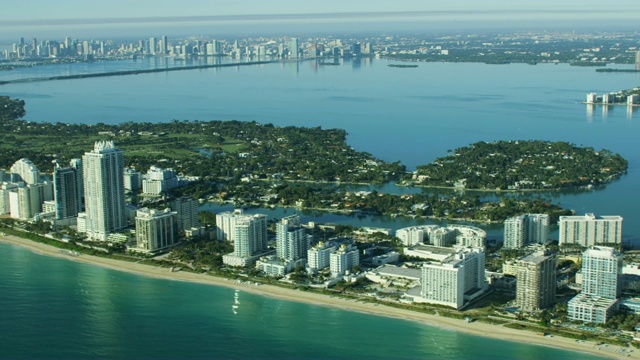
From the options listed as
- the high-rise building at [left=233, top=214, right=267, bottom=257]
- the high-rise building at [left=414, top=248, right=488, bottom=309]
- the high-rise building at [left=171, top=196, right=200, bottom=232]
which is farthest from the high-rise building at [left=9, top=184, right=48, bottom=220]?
the high-rise building at [left=414, top=248, right=488, bottom=309]

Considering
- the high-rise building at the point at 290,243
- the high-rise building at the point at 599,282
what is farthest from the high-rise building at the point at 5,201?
the high-rise building at the point at 599,282

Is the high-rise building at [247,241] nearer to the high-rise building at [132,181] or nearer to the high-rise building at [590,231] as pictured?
the high-rise building at [590,231]

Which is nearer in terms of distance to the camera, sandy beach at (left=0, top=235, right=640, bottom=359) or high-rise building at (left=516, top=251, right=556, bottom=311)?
sandy beach at (left=0, top=235, right=640, bottom=359)

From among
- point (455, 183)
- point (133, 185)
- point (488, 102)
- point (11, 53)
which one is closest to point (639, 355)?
point (455, 183)

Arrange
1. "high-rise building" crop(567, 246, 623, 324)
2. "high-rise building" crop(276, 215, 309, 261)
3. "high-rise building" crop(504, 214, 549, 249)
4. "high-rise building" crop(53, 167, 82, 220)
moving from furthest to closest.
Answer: "high-rise building" crop(53, 167, 82, 220), "high-rise building" crop(504, 214, 549, 249), "high-rise building" crop(276, 215, 309, 261), "high-rise building" crop(567, 246, 623, 324)

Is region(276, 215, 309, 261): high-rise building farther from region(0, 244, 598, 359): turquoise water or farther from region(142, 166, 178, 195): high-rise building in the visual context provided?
region(142, 166, 178, 195): high-rise building

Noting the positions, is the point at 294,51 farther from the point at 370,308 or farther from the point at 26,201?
the point at 370,308
